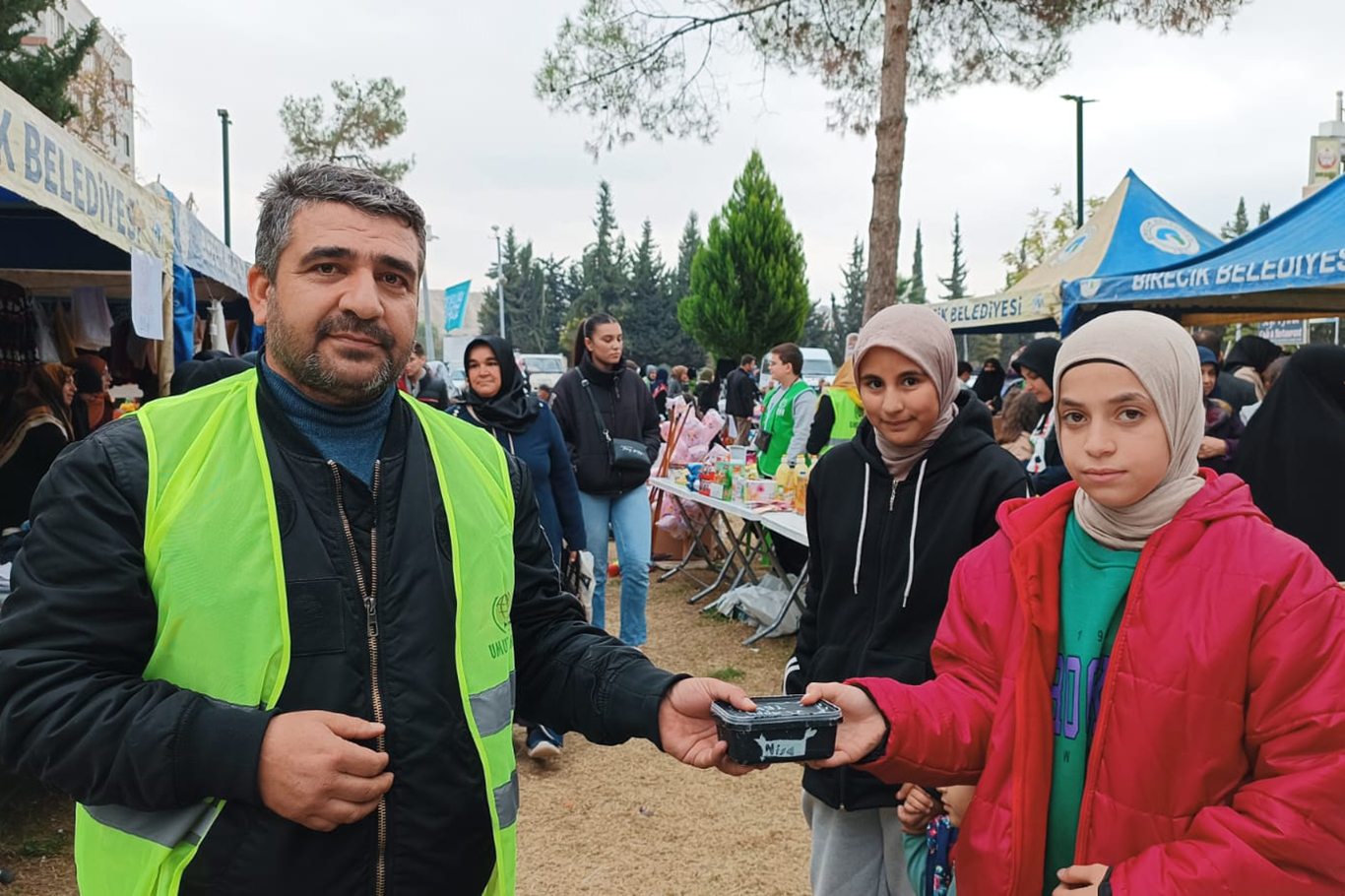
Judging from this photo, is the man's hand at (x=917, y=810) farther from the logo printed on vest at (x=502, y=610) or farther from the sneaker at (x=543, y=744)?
the sneaker at (x=543, y=744)

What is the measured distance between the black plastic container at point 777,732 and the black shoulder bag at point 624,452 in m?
4.08

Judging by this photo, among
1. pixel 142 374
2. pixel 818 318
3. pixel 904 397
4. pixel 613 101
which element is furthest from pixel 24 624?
pixel 818 318

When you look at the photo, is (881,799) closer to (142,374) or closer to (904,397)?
(904,397)

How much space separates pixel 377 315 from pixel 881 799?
5.41 feet

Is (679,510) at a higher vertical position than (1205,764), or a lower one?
lower

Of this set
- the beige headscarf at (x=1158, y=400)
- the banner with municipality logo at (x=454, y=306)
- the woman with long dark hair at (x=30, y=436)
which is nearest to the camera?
the beige headscarf at (x=1158, y=400)

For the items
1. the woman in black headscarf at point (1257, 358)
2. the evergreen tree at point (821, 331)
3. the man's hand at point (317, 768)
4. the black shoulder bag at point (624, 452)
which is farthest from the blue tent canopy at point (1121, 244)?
the evergreen tree at point (821, 331)

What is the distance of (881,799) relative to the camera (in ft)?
7.39

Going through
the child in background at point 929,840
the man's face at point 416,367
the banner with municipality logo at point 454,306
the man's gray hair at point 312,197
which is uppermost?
the banner with municipality logo at point 454,306

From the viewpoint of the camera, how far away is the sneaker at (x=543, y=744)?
4.86m

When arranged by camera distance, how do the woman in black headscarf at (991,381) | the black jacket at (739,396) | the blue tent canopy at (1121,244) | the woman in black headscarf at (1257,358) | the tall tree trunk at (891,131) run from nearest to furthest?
the woman in black headscarf at (1257,358) → the tall tree trunk at (891,131) → the blue tent canopy at (1121,244) → the woman in black headscarf at (991,381) → the black jacket at (739,396)

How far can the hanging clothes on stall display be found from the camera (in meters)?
6.46

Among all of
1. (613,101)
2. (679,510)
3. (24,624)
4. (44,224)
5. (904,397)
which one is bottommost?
(679,510)

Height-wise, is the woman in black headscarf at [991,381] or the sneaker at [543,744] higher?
the woman in black headscarf at [991,381]
